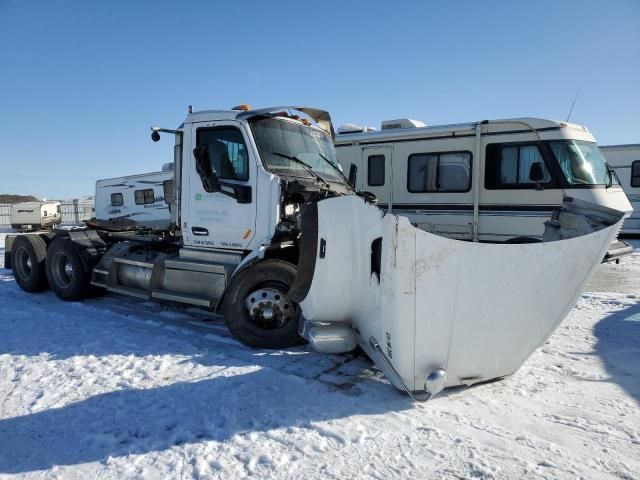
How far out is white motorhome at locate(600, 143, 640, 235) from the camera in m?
15.3

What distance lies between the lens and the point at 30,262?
26.5 ft

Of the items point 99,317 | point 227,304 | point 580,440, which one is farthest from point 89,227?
point 580,440

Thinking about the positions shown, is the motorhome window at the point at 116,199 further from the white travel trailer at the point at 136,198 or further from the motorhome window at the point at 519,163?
the motorhome window at the point at 519,163

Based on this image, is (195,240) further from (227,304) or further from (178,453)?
(178,453)

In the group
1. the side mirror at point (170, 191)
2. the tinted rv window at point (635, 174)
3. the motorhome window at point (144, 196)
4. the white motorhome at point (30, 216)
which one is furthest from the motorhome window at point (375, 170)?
the white motorhome at point (30, 216)

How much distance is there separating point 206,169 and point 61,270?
12.5 ft

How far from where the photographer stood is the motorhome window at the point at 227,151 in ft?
17.8

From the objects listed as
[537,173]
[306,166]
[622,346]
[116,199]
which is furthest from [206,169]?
[116,199]

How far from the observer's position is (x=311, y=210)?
4203mm

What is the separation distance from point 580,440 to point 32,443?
3.68 meters

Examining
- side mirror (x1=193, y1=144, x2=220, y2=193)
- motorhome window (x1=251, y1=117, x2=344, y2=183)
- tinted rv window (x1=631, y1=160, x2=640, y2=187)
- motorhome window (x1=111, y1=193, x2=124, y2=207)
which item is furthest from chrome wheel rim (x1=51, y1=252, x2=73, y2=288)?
tinted rv window (x1=631, y1=160, x2=640, y2=187)

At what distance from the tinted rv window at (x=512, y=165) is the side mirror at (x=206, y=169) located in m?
6.57

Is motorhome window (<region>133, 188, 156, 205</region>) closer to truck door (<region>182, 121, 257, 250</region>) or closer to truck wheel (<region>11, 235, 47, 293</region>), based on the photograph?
truck wheel (<region>11, 235, 47, 293</region>)

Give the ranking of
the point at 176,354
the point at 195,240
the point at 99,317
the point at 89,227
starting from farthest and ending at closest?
the point at 89,227 < the point at 99,317 < the point at 195,240 < the point at 176,354
